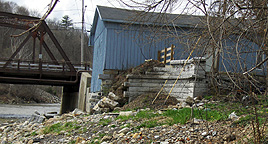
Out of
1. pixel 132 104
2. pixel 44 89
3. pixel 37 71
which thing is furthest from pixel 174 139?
pixel 44 89

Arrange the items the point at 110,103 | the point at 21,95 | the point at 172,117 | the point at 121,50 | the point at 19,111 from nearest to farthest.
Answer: the point at 172,117
the point at 110,103
the point at 121,50
the point at 19,111
the point at 21,95

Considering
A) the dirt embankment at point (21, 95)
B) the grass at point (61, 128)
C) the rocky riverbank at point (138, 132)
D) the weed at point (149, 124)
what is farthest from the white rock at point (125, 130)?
the dirt embankment at point (21, 95)

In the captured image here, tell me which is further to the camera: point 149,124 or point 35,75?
point 35,75

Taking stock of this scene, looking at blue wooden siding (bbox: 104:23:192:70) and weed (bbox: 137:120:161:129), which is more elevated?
blue wooden siding (bbox: 104:23:192:70)

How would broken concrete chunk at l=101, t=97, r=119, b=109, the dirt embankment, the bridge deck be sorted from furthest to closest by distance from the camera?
the dirt embankment → the bridge deck → broken concrete chunk at l=101, t=97, r=119, b=109

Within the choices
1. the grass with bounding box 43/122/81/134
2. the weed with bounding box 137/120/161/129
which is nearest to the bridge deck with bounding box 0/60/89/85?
the grass with bounding box 43/122/81/134

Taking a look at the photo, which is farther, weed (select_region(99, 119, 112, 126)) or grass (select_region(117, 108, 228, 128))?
weed (select_region(99, 119, 112, 126))

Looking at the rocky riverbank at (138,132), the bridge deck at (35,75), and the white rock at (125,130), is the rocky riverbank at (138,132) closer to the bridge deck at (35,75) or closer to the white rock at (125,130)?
the white rock at (125,130)

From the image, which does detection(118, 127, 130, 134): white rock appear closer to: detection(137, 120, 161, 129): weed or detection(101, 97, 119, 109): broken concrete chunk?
detection(137, 120, 161, 129): weed

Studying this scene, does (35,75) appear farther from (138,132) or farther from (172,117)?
(138,132)

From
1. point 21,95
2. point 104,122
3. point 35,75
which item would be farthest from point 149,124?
point 21,95

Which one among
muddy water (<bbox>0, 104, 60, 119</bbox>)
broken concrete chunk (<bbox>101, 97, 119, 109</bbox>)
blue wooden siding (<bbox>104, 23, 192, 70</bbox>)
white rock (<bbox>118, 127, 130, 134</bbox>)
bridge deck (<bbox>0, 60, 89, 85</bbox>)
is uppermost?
blue wooden siding (<bbox>104, 23, 192, 70</bbox>)

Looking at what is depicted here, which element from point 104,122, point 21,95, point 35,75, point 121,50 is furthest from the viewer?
point 21,95

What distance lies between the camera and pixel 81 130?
860cm
